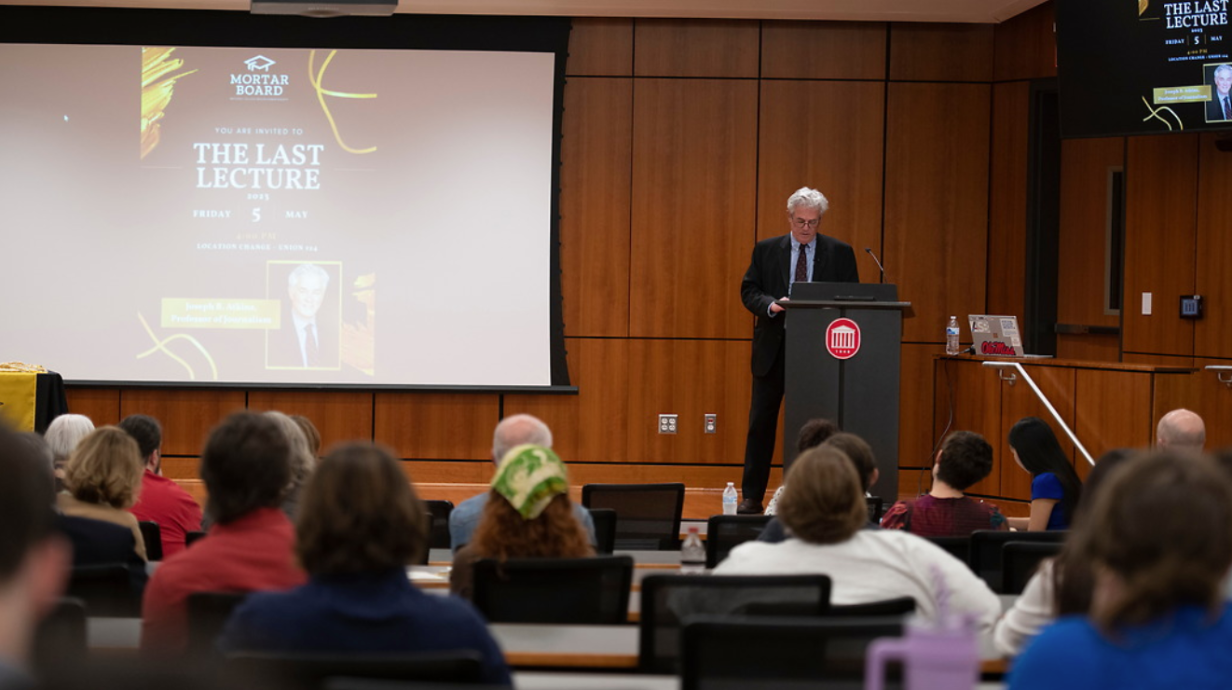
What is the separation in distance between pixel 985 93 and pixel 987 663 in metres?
7.18

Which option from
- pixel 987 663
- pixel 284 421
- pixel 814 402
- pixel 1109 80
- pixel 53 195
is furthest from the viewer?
pixel 53 195

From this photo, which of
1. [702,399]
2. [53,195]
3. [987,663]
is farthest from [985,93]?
[987,663]

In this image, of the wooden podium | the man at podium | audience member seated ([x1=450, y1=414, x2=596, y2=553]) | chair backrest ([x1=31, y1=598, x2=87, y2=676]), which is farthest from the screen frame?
chair backrest ([x1=31, y1=598, x2=87, y2=676])

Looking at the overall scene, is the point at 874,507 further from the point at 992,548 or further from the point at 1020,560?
the point at 1020,560

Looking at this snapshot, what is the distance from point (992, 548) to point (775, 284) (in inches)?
151

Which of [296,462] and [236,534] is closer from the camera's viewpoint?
[236,534]

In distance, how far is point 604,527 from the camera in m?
4.14

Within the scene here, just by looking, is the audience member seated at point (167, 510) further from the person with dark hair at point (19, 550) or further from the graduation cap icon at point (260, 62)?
the graduation cap icon at point (260, 62)

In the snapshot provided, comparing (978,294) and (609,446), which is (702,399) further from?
(978,294)

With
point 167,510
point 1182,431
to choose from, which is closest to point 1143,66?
point 1182,431

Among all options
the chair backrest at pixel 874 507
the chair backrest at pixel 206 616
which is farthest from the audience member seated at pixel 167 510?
the chair backrest at pixel 874 507

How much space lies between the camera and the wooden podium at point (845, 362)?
671cm

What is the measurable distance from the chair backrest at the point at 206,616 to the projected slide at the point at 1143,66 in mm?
6176

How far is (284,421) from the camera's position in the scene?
3869 millimetres
